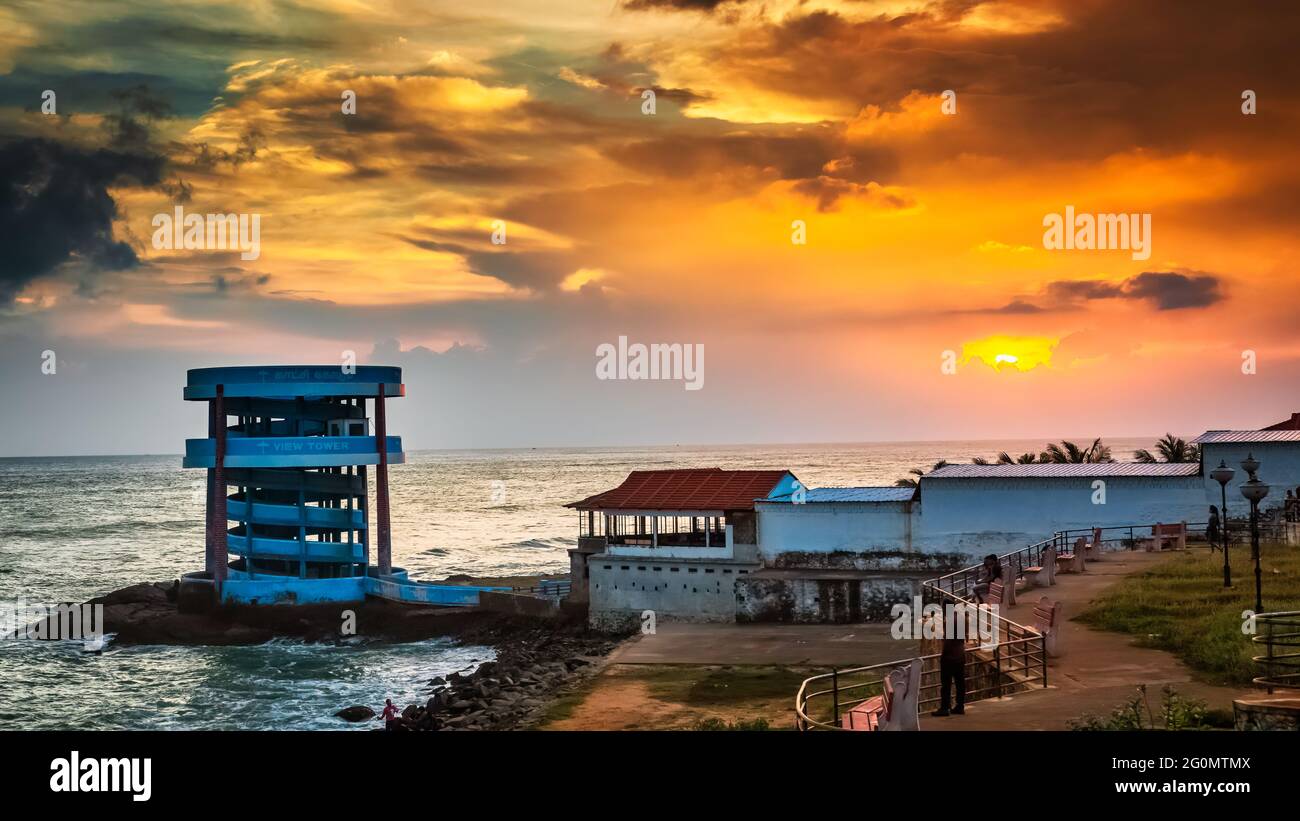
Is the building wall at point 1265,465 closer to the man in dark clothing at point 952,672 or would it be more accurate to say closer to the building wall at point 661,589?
the building wall at point 661,589

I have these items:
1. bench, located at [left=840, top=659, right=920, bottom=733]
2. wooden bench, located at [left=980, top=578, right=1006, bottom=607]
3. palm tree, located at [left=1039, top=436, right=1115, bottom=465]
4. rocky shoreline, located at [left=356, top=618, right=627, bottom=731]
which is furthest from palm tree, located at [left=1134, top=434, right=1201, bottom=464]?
bench, located at [left=840, top=659, right=920, bottom=733]

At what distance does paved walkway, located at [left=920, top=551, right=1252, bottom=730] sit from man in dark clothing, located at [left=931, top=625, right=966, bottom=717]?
19 cm

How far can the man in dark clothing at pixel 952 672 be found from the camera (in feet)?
54.4

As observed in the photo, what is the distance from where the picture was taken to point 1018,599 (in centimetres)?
2855

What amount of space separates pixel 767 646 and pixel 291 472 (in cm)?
2587

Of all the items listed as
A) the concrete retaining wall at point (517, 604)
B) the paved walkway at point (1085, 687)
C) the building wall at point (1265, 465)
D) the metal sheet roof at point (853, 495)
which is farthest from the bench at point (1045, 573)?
the concrete retaining wall at point (517, 604)

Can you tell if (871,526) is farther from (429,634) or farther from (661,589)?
(429,634)

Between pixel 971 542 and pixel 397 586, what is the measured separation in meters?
23.3

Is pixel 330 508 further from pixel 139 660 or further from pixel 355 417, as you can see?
pixel 139 660

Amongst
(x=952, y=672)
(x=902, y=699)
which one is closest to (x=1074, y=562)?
(x=952, y=672)

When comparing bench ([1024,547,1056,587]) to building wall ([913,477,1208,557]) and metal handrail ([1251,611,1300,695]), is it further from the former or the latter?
metal handrail ([1251,611,1300,695])

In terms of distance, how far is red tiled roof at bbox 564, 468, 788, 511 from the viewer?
43000 mm

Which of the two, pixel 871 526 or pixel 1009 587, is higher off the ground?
pixel 871 526

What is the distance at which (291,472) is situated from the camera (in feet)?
172
